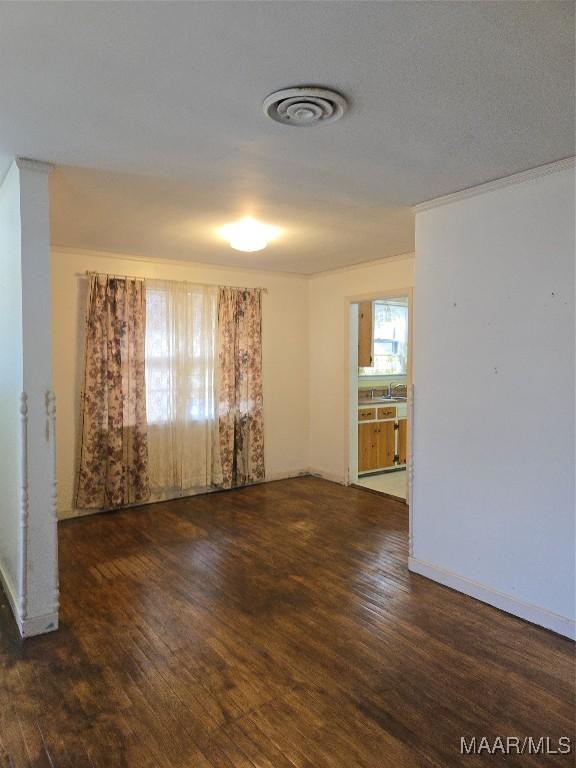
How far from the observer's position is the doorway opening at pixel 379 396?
5750 millimetres

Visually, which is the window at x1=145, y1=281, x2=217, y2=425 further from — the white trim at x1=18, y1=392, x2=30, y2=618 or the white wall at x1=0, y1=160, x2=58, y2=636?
the white trim at x1=18, y1=392, x2=30, y2=618

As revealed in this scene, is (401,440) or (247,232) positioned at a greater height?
(247,232)

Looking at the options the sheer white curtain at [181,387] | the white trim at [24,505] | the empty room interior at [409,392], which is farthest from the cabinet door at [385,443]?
the white trim at [24,505]

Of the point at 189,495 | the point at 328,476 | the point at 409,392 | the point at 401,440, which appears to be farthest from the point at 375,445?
the point at 409,392

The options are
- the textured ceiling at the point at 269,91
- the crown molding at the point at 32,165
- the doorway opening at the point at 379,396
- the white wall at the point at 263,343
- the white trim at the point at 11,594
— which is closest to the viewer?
the textured ceiling at the point at 269,91

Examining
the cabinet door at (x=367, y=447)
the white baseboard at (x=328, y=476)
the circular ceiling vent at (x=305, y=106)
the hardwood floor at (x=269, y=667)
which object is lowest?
the hardwood floor at (x=269, y=667)

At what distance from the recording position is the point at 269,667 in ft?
7.84

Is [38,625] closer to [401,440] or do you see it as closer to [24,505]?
[24,505]

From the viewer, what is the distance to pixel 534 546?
2760mm

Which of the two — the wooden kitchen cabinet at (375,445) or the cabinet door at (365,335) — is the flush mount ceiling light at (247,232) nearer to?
the cabinet door at (365,335)

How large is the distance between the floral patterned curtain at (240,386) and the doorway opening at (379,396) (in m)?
1.06

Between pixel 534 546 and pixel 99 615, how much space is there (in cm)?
247

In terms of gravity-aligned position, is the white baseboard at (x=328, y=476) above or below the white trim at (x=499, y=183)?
below

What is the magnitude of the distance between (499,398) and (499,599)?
117 centimetres
